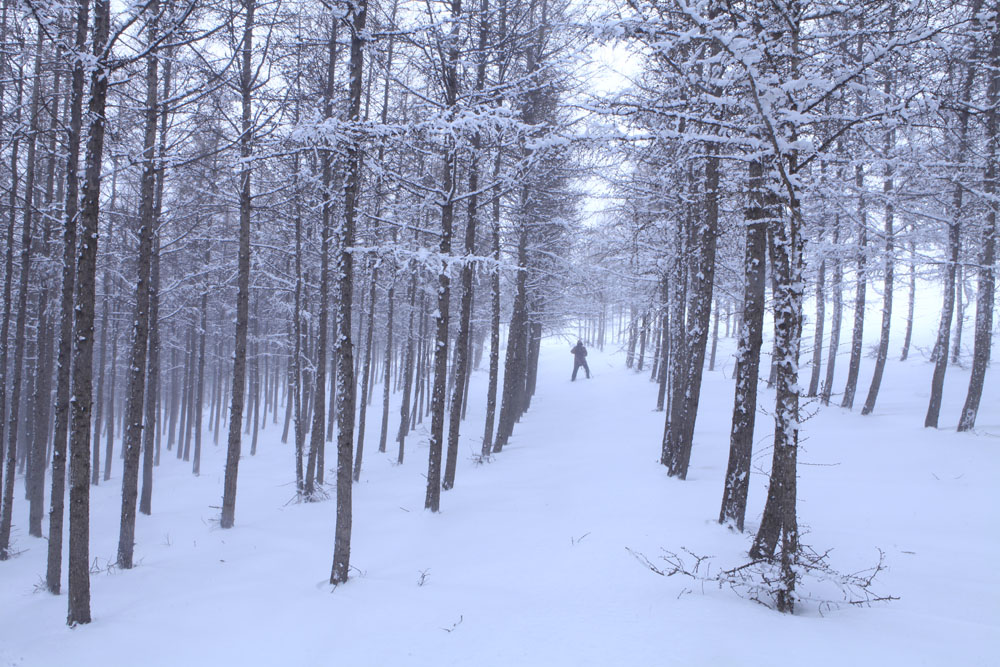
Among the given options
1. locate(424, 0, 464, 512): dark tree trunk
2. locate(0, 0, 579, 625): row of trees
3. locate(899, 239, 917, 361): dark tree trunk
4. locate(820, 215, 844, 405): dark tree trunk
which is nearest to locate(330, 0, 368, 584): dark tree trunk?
locate(0, 0, 579, 625): row of trees

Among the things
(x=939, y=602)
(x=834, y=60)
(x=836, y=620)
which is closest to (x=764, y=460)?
(x=939, y=602)

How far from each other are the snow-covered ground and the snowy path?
0.10 feet

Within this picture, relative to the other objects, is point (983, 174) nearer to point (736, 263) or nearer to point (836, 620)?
point (736, 263)

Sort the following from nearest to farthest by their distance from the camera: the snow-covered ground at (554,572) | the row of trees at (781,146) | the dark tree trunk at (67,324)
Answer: the row of trees at (781,146)
the snow-covered ground at (554,572)
the dark tree trunk at (67,324)

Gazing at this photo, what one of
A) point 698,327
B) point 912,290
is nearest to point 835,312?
point 912,290

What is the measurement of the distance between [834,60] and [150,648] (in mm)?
8917

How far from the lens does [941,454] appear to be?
34.3ft

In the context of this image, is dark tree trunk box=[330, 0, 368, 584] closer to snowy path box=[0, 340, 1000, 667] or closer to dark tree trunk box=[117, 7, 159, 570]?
snowy path box=[0, 340, 1000, 667]

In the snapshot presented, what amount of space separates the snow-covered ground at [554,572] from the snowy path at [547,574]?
31 millimetres

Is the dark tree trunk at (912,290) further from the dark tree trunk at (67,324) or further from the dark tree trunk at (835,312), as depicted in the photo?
the dark tree trunk at (67,324)

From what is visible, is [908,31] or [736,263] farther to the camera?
[736,263]

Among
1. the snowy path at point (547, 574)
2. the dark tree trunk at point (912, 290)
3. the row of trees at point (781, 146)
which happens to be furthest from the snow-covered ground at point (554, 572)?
the dark tree trunk at point (912, 290)

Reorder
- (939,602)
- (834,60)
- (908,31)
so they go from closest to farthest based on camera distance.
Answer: (908,31)
(834,60)
(939,602)

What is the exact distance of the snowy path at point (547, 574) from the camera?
434cm
